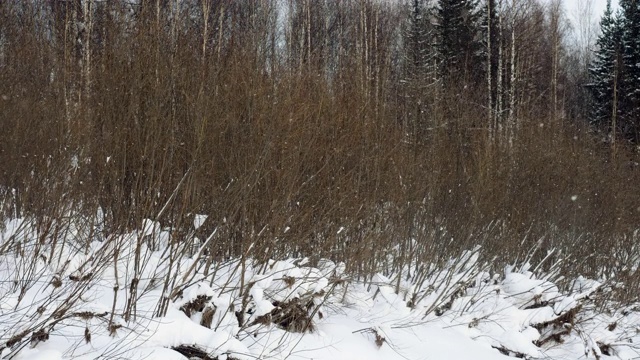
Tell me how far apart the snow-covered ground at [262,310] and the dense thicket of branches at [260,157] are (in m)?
0.30

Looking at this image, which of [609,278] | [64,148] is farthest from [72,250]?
[609,278]

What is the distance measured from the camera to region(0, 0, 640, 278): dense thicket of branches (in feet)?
14.1

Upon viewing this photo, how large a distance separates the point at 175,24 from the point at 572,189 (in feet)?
18.8


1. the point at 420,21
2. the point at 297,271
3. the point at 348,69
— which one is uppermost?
the point at 420,21

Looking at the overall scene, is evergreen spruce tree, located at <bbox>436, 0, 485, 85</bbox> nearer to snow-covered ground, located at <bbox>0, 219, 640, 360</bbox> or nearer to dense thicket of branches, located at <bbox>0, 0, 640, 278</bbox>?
dense thicket of branches, located at <bbox>0, 0, 640, 278</bbox>

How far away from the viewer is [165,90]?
14.1ft

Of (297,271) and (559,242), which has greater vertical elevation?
(297,271)

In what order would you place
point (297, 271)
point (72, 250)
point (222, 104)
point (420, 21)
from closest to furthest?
point (72, 250) < point (297, 271) < point (222, 104) < point (420, 21)

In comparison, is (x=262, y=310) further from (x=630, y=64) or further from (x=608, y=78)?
(x=630, y=64)

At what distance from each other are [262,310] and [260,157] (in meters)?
1.21

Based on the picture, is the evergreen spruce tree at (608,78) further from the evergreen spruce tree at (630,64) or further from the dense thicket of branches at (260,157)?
the dense thicket of branches at (260,157)

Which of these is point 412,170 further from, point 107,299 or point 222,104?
point 107,299

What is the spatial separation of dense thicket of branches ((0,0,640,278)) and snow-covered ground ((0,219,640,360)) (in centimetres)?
30

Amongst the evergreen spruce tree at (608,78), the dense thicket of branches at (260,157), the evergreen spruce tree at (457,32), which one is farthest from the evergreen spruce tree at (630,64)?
the dense thicket of branches at (260,157)
